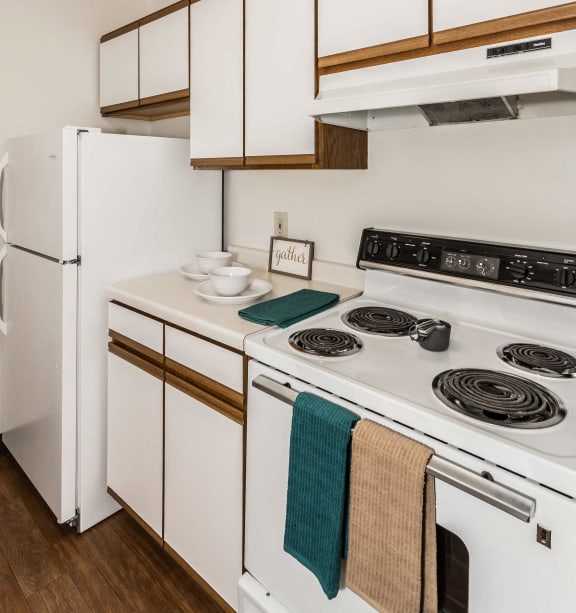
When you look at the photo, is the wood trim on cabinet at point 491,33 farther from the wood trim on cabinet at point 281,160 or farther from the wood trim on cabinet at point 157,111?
the wood trim on cabinet at point 157,111

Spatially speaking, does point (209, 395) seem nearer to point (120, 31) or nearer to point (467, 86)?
point (467, 86)

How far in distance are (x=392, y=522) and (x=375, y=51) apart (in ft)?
3.85

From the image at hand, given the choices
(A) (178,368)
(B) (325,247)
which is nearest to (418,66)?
(B) (325,247)

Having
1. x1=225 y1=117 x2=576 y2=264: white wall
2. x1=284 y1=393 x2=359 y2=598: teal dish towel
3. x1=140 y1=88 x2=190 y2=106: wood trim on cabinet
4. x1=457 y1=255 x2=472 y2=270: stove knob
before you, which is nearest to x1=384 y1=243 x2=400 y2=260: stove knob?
x1=225 y1=117 x2=576 y2=264: white wall

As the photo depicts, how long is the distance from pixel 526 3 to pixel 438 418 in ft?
3.01

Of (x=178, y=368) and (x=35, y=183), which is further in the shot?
(x=35, y=183)

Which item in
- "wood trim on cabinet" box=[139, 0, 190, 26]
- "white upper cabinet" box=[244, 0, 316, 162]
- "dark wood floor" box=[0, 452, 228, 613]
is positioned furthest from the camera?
"wood trim on cabinet" box=[139, 0, 190, 26]

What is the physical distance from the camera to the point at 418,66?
4.05 ft

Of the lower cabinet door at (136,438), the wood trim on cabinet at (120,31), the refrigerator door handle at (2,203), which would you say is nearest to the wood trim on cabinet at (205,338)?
the lower cabinet door at (136,438)

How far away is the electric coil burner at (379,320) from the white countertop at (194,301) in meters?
0.19

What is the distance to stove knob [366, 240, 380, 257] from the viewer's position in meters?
1.62

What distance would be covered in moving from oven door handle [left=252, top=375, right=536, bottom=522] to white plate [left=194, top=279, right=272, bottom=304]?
0.88 m

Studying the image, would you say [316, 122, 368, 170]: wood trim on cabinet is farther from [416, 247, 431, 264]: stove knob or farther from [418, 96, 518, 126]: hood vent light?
[416, 247, 431, 264]: stove knob

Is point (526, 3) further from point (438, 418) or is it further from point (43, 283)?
point (43, 283)
